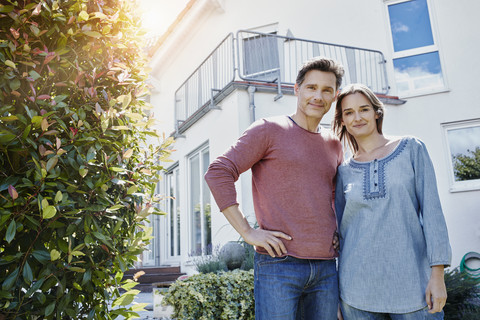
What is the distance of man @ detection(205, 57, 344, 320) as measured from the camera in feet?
5.83

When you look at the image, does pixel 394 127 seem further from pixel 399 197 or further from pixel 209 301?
pixel 399 197

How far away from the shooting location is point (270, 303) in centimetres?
176

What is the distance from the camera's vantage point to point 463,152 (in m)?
7.20

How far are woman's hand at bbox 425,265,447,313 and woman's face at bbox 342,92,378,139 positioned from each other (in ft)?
2.43

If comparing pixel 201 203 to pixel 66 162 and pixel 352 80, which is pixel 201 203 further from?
pixel 66 162

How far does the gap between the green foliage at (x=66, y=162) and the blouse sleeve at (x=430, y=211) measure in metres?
1.22

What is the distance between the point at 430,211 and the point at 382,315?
512 mm

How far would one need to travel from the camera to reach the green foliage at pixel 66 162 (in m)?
1.45

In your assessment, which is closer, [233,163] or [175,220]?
[233,163]

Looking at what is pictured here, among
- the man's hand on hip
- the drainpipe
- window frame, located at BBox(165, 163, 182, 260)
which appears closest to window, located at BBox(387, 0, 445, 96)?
the drainpipe

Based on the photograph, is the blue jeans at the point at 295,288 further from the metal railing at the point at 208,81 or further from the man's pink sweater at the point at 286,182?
the metal railing at the point at 208,81

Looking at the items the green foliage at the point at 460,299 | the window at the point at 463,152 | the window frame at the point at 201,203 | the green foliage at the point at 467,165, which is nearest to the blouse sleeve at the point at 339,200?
the green foliage at the point at 460,299

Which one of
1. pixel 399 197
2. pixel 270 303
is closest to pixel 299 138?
pixel 399 197

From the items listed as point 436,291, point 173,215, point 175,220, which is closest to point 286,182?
point 436,291
